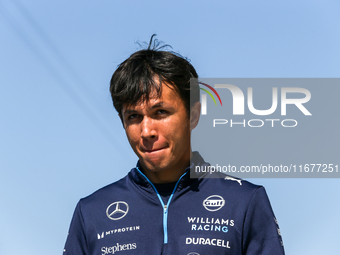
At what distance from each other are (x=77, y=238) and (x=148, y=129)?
3.68 feet

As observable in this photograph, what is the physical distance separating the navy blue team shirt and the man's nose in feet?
1.48

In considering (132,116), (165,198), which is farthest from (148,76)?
(165,198)

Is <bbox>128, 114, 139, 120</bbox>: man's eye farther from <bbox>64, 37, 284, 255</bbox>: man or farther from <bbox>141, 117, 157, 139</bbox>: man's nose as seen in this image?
<bbox>141, 117, 157, 139</bbox>: man's nose

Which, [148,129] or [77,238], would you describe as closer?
[148,129]

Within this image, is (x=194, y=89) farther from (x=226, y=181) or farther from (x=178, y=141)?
(x=226, y=181)

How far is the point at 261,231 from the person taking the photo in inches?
154

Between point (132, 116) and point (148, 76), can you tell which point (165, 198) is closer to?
point (132, 116)

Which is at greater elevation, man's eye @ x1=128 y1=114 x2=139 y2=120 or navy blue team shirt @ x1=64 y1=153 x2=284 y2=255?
man's eye @ x1=128 y1=114 x2=139 y2=120

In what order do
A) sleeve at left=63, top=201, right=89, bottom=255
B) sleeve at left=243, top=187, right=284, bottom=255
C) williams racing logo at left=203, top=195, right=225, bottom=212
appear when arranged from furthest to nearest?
sleeve at left=63, top=201, right=89, bottom=255
williams racing logo at left=203, top=195, right=225, bottom=212
sleeve at left=243, top=187, right=284, bottom=255

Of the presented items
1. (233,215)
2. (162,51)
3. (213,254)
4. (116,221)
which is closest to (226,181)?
(233,215)

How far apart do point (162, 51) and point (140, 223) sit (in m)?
1.48

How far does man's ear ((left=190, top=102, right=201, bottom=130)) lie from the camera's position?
4.27 m

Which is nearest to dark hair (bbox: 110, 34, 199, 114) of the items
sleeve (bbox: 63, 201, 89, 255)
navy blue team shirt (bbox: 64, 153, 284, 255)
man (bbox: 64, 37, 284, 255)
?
man (bbox: 64, 37, 284, 255)

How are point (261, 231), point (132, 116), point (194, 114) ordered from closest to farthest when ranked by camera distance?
point (261, 231) → point (132, 116) → point (194, 114)
